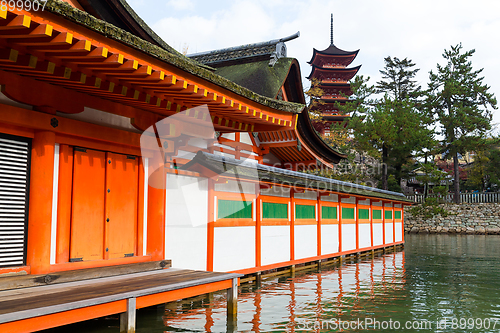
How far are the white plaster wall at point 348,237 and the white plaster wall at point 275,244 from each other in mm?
4580

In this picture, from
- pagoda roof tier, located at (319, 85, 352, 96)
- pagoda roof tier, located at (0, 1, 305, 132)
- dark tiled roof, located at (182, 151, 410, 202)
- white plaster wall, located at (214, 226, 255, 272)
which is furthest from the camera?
pagoda roof tier, located at (319, 85, 352, 96)

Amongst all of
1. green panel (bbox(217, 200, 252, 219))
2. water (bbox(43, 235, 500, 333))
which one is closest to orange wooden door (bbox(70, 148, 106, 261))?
water (bbox(43, 235, 500, 333))

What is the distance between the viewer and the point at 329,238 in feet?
48.4

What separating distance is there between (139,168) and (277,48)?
806cm

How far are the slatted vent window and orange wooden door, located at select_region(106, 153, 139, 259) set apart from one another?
1.39 meters

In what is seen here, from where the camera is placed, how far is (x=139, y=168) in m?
7.79

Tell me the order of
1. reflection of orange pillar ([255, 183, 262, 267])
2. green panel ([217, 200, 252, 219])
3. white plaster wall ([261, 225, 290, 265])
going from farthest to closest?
white plaster wall ([261, 225, 290, 265]), reflection of orange pillar ([255, 183, 262, 267]), green panel ([217, 200, 252, 219])

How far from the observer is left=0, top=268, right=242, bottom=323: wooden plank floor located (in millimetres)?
→ 4402

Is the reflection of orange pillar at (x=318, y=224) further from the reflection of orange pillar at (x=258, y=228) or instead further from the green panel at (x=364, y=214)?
the green panel at (x=364, y=214)

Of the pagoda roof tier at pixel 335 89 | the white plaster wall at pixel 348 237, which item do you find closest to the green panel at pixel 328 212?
the white plaster wall at pixel 348 237

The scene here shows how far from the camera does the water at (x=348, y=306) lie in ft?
22.1

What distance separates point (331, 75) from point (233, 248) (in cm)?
4528

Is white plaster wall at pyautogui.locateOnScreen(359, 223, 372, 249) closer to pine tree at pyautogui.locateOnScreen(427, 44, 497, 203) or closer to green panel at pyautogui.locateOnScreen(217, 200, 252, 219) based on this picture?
green panel at pyautogui.locateOnScreen(217, 200, 252, 219)

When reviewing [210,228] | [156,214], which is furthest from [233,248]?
[156,214]
